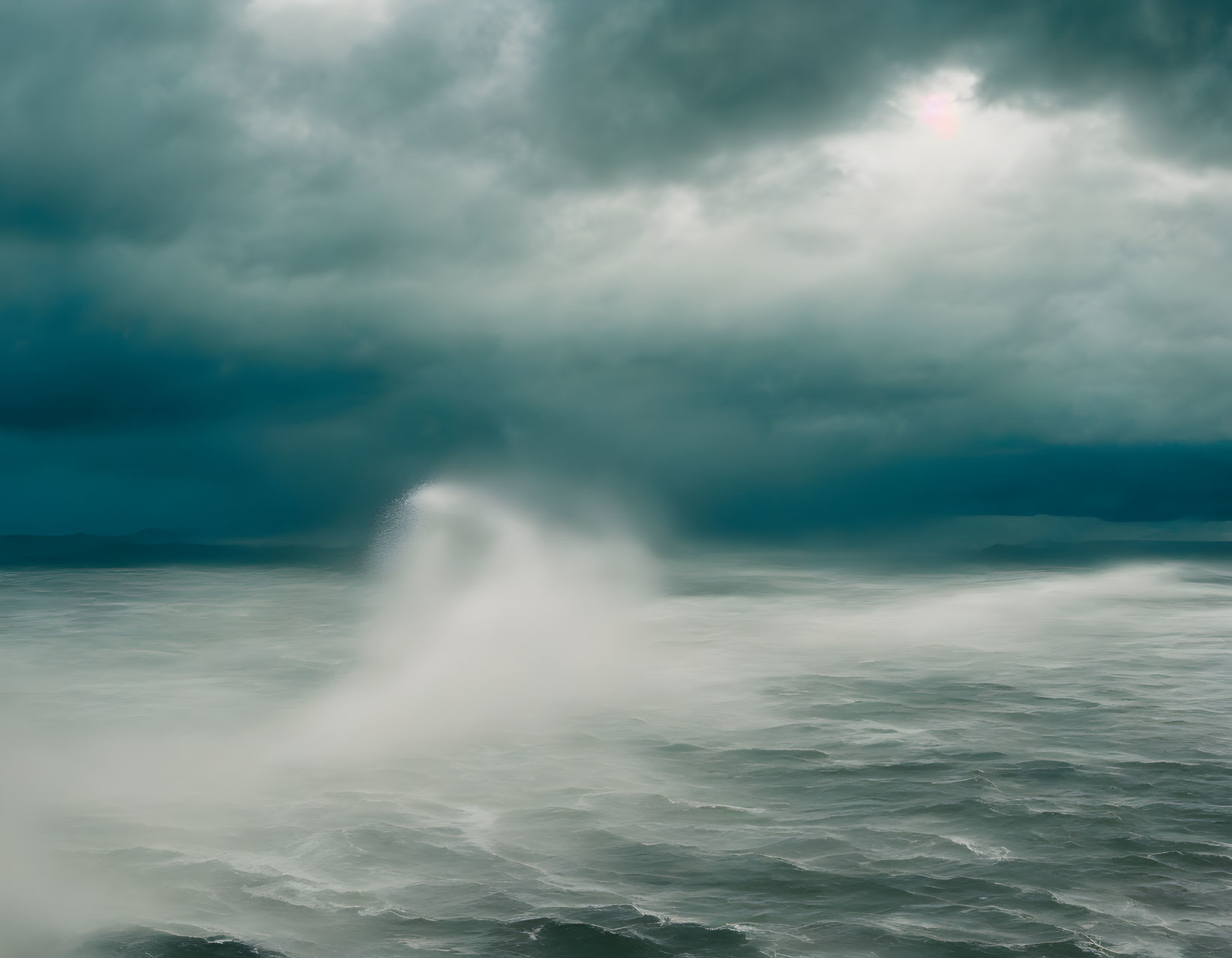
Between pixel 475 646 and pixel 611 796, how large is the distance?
82.0ft

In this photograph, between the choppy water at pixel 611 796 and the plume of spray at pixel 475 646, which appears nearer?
the choppy water at pixel 611 796

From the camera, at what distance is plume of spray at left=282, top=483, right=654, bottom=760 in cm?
3206

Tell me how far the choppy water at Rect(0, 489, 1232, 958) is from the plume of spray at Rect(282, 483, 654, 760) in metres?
0.29

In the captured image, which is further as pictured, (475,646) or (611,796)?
(475,646)

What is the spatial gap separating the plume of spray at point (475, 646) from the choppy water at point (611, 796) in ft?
0.95

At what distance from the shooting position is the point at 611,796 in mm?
23219

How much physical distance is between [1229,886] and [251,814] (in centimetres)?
1794

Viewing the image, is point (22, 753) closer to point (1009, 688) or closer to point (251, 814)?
point (251, 814)

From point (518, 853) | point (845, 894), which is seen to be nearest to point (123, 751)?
point (518, 853)

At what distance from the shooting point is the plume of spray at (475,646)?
32062 mm

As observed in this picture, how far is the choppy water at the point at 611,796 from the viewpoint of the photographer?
50.0 feet

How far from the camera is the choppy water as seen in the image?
1523cm

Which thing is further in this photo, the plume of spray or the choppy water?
the plume of spray

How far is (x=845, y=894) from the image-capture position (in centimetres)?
1628
